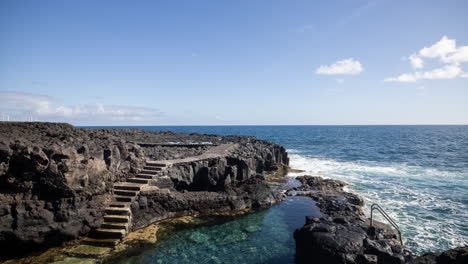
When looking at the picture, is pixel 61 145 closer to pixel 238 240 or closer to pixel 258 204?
pixel 238 240

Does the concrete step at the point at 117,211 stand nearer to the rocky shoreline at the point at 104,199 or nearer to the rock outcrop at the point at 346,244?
the rocky shoreline at the point at 104,199

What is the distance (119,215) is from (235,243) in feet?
19.2

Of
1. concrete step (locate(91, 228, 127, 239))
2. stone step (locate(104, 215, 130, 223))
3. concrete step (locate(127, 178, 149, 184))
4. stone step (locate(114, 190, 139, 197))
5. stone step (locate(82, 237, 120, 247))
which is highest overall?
concrete step (locate(127, 178, 149, 184))

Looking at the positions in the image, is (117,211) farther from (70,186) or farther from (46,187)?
(46,187)

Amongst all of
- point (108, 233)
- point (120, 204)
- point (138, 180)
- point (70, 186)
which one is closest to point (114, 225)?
point (108, 233)

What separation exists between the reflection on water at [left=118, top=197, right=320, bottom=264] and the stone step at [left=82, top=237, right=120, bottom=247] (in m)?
1.45

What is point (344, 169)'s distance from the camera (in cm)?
3039

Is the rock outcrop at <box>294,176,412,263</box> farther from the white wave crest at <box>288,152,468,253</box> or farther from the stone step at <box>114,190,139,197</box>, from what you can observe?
the stone step at <box>114,190,139,197</box>

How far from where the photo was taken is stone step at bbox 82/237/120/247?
10.4 m

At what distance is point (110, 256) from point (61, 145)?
18.3 ft

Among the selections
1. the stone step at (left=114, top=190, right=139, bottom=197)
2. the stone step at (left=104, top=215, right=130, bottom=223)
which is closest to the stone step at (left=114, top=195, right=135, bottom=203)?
the stone step at (left=114, top=190, right=139, bottom=197)

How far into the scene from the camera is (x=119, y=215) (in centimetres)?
1168

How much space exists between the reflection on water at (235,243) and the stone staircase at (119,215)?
177 centimetres

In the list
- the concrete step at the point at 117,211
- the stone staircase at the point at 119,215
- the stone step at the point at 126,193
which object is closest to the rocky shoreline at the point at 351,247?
the stone staircase at the point at 119,215
